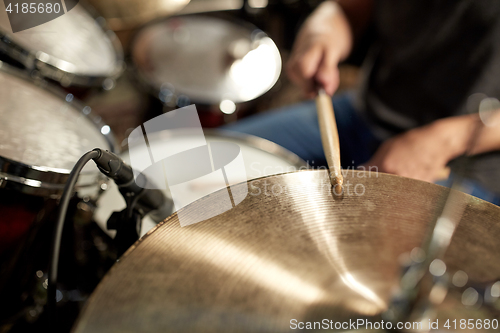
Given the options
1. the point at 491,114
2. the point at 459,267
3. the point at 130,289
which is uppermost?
the point at 130,289

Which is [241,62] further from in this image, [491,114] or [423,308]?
[423,308]

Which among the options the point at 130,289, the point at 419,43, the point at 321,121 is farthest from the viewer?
the point at 419,43

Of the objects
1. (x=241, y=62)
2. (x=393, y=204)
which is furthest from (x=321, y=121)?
(x=241, y=62)

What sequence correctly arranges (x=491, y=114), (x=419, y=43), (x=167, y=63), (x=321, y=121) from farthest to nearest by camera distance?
(x=167, y=63) → (x=419, y=43) → (x=491, y=114) → (x=321, y=121)

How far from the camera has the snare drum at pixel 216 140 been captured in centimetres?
64

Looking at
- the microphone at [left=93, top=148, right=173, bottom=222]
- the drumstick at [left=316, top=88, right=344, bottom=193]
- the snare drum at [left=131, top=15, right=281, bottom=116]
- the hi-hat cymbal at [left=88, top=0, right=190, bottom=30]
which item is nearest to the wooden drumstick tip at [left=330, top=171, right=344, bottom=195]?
the drumstick at [left=316, top=88, right=344, bottom=193]

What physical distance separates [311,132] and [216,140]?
0.28 metres

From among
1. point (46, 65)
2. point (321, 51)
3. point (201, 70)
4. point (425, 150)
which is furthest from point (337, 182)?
point (201, 70)

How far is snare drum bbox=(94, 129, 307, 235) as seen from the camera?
0.64 m

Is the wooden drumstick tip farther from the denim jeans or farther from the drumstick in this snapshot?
the denim jeans

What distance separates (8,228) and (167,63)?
0.75 m

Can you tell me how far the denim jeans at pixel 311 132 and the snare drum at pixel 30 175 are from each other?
1.42 ft

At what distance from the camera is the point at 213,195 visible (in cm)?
35

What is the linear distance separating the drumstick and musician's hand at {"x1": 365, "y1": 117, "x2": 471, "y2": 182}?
0.60 ft
